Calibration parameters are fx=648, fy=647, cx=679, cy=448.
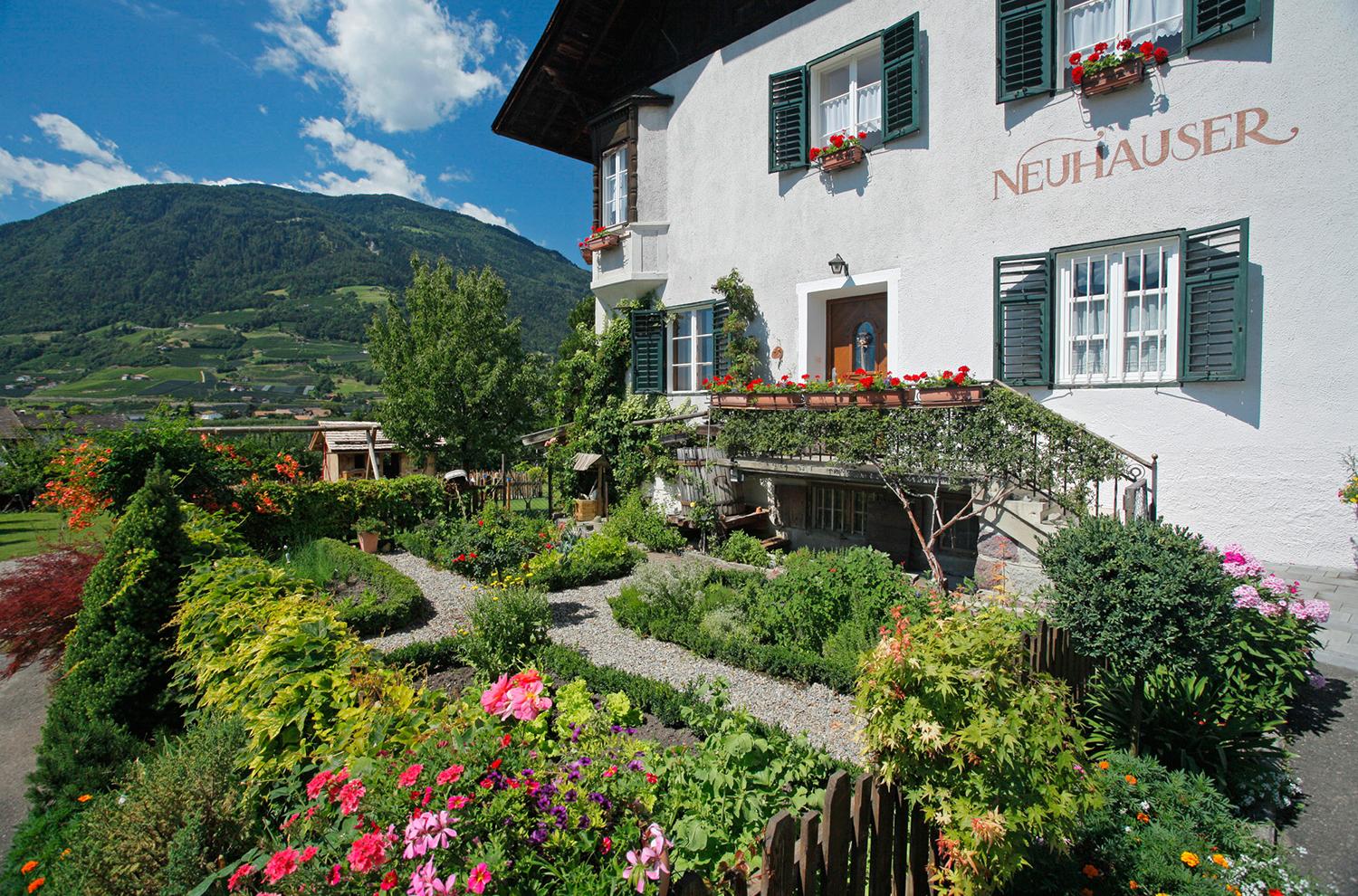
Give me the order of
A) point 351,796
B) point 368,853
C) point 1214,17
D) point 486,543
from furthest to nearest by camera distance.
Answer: point 486,543
point 1214,17
point 351,796
point 368,853

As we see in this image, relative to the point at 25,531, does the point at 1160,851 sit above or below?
above

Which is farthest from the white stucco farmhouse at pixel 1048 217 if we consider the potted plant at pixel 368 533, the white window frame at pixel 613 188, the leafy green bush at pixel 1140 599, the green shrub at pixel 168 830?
the green shrub at pixel 168 830

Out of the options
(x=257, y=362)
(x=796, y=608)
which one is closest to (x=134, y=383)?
(x=257, y=362)

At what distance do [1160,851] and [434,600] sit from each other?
8614 millimetres

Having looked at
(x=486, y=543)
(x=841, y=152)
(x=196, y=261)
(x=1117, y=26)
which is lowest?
(x=486, y=543)

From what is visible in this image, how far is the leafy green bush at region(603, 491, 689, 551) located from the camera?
12398 millimetres

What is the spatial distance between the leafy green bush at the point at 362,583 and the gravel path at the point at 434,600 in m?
0.19

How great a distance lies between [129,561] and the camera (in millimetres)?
5734

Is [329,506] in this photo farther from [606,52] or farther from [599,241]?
[606,52]

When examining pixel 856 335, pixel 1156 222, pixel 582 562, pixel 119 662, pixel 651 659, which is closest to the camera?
pixel 119 662

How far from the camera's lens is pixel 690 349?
1408 cm

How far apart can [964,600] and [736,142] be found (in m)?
11.5

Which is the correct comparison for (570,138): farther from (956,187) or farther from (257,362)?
(257,362)

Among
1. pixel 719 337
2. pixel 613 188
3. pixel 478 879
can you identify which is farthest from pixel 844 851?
pixel 613 188
